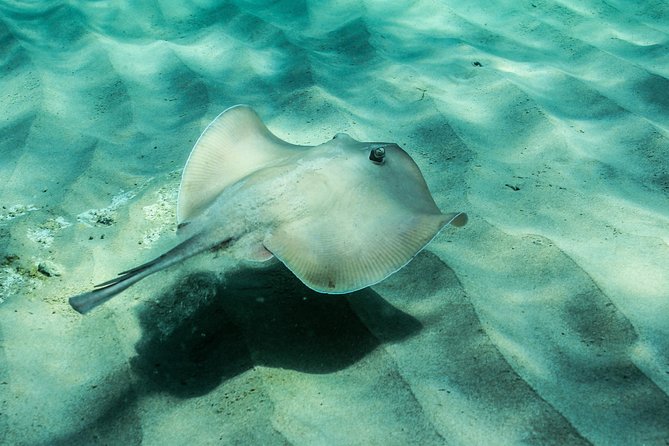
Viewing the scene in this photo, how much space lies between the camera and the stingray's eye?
2.75m

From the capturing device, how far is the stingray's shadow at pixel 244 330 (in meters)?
2.48

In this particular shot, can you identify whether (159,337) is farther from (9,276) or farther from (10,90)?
(10,90)

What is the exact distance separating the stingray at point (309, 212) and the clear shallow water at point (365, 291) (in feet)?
1.64

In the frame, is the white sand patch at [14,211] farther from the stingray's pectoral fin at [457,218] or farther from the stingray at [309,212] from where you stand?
the stingray's pectoral fin at [457,218]

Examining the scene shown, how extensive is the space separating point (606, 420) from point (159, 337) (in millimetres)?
2162

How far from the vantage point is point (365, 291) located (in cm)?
284

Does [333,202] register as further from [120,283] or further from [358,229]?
[120,283]

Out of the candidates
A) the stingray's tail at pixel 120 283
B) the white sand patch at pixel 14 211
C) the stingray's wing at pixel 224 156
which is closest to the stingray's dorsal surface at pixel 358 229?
the stingray's tail at pixel 120 283

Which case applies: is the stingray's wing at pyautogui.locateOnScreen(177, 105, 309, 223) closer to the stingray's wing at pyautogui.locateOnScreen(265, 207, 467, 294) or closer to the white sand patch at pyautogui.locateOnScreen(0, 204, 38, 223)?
the stingray's wing at pyautogui.locateOnScreen(265, 207, 467, 294)

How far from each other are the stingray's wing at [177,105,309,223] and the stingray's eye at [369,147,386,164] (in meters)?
0.55

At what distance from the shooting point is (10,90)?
4.72 m

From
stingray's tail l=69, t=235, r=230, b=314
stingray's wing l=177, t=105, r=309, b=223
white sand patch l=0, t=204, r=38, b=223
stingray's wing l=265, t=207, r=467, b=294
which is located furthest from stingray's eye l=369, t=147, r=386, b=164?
white sand patch l=0, t=204, r=38, b=223

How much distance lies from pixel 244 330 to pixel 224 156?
3.43 feet

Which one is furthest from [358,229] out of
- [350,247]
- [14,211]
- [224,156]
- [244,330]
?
[14,211]
